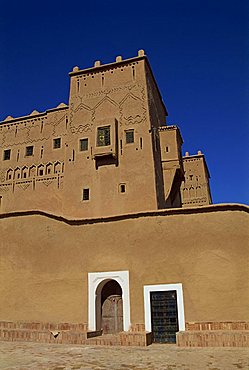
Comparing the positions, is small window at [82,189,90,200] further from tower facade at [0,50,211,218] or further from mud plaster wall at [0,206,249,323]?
mud plaster wall at [0,206,249,323]

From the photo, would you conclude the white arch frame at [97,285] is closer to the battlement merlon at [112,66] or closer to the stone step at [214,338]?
the stone step at [214,338]

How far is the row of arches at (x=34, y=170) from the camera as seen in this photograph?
21550 millimetres

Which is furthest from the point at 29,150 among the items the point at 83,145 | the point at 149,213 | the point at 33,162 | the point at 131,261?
the point at 131,261

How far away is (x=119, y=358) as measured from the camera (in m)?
7.84

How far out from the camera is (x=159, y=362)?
7.27 metres

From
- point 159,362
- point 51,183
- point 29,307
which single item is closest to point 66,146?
point 51,183

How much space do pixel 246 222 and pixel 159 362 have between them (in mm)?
5409

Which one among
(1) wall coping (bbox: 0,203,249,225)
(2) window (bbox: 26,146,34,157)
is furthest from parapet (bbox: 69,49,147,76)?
(1) wall coping (bbox: 0,203,249,225)

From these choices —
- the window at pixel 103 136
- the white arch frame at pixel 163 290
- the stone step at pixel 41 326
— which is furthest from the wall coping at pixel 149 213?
the window at pixel 103 136

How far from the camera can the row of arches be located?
A: 21.5 m

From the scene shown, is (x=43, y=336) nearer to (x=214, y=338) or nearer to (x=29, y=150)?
(x=214, y=338)

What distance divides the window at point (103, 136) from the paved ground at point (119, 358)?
11607 millimetres

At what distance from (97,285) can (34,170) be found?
12.3 m

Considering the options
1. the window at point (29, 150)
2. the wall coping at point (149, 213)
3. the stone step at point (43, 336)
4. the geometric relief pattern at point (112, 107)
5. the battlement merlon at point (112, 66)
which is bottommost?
the stone step at point (43, 336)
